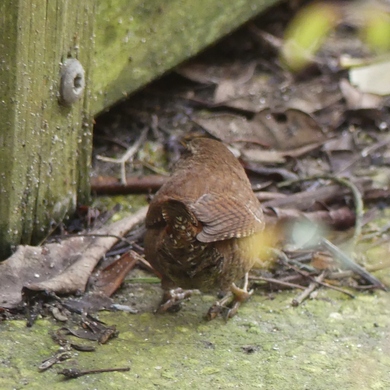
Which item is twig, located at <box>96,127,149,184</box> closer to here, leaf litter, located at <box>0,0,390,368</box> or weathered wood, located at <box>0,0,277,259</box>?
leaf litter, located at <box>0,0,390,368</box>

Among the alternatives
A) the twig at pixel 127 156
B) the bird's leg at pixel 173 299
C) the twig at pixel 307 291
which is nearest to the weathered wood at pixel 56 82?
the twig at pixel 127 156

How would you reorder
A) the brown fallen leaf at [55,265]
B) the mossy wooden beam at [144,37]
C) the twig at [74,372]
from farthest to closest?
1. the mossy wooden beam at [144,37]
2. the brown fallen leaf at [55,265]
3. the twig at [74,372]

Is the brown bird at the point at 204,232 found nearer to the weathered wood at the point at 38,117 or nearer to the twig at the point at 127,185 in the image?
the weathered wood at the point at 38,117

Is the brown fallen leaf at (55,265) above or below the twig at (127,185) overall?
below

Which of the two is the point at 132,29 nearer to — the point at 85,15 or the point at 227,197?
the point at 85,15

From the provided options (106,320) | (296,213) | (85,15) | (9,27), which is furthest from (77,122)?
(296,213)

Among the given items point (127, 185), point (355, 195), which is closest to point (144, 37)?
point (127, 185)
